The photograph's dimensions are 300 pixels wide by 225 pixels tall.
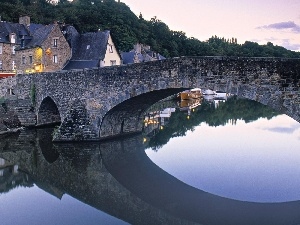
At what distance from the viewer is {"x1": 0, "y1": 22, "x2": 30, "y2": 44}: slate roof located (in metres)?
34.7

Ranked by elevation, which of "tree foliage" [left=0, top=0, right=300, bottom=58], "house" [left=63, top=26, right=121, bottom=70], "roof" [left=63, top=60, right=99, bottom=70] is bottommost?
"roof" [left=63, top=60, right=99, bottom=70]

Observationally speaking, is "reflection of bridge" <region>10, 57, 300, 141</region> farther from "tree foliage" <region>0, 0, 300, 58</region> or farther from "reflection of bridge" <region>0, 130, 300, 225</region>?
"tree foliage" <region>0, 0, 300, 58</region>

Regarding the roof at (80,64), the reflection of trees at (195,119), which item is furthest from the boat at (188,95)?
the roof at (80,64)

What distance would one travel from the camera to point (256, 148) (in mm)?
18328

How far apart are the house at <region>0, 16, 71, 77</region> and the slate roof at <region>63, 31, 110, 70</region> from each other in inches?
32.9

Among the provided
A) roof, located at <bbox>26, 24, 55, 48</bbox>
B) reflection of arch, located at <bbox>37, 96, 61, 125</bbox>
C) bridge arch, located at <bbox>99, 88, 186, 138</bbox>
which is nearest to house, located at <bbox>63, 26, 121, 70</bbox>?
roof, located at <bbox>26, 24, 55, 48</bbox>

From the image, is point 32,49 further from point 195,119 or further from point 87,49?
point 195,119

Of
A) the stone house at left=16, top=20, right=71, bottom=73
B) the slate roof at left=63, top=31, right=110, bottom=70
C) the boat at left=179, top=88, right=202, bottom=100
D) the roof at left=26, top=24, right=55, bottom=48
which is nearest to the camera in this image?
the stone house at left=16, top=20, right=71, bottom=73

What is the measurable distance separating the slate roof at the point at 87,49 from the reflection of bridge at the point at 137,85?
30.8 ft

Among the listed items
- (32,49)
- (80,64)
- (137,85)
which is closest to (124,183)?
(137,85)

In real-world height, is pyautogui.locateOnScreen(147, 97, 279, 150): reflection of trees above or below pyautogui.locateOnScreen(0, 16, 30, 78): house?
below

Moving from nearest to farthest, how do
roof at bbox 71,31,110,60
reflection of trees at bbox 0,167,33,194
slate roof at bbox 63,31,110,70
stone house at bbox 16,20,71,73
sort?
reflection of trees at bbox 0,167,33,194 → stone house at bbox 16,20,71,73 → slate roof at bbox 63,31,110,70 → roof at bbox 71,31,110,60

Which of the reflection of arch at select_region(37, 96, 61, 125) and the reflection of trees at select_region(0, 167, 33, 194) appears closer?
the reflection of trees at select_region(0, 167, 33, 194)

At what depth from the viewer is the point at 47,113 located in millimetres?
22922
